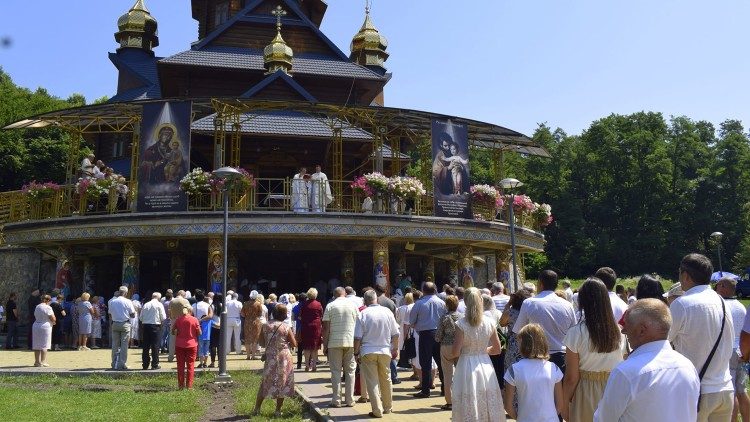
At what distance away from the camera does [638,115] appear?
202 feet

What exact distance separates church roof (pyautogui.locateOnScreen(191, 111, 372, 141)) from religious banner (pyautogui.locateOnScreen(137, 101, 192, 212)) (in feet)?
15.8

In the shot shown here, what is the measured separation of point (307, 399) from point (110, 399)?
133 inches

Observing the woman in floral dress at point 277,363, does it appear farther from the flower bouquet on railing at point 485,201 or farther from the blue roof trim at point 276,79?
the blue roof trim at point 276,79

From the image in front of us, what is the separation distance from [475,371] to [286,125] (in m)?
20.6

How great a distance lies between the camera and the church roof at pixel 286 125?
1021 inches

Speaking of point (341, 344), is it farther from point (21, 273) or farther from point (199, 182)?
point (21, 273)

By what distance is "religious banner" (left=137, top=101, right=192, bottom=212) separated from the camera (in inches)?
808

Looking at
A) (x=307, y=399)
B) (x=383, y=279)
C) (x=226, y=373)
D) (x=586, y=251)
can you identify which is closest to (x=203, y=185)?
(x=383, y=279)

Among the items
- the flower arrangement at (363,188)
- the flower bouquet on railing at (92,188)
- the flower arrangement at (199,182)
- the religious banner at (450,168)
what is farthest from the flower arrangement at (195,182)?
the religious banner at (450,168)

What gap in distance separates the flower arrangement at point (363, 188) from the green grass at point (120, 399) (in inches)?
317

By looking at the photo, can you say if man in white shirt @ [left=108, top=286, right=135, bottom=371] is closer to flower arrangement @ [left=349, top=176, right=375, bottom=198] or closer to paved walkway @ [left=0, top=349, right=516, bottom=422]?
paved walkway @ [left=0, top=349, right=516, bottom=422]

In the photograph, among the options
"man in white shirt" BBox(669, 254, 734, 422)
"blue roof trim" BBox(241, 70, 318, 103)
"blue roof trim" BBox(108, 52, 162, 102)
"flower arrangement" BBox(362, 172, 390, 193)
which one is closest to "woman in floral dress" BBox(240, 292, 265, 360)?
"flower arrangement" BBox(362, 172, 390, 193)

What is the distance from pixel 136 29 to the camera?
4141cm

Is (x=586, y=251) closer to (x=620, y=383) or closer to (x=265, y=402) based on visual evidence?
(x=265, y=402)
